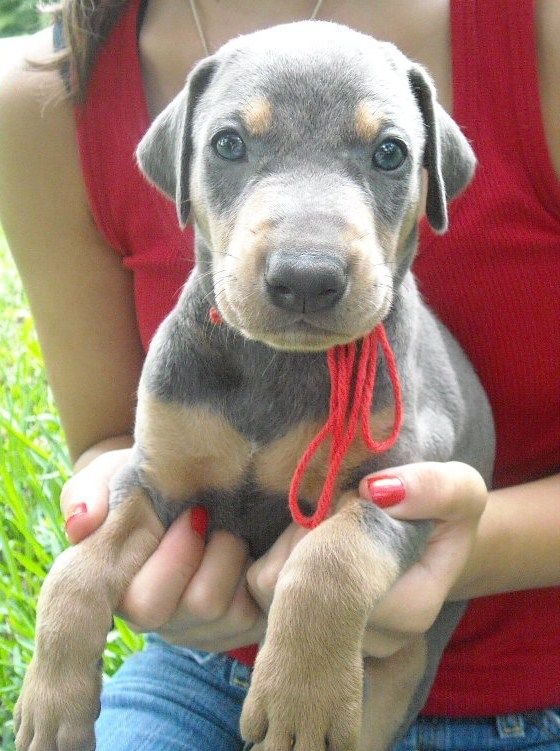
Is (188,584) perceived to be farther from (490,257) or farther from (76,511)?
(490,257)

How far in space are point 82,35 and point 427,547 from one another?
1.93m

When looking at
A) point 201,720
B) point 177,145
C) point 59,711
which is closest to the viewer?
point 59,711

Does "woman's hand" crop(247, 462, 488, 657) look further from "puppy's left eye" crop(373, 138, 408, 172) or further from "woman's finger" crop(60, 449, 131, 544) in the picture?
"puppy's left eye" crop(373, 138, 408, 172)

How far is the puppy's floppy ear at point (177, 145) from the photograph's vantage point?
7.45 ft

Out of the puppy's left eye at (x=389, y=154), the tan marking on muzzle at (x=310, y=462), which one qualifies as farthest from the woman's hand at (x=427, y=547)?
the puppy's left eye at (x=389, y=154)

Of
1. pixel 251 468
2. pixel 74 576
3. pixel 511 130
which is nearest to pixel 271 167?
pixel 251 468

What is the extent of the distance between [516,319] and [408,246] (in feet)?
1.85

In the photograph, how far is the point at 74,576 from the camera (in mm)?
2150

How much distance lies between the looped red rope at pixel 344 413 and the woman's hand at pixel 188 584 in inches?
12.5

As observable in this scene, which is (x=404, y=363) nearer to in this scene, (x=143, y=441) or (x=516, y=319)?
(x=516, y=319)

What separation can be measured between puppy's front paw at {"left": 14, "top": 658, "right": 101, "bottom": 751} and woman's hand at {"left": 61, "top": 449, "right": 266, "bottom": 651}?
213 mm

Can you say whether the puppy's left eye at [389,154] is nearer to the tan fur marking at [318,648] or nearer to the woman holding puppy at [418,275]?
the woman holding puppy at [418,275]

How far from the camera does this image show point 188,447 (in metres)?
2.25

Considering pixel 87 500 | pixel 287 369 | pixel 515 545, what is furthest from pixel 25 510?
pixel 515 545
